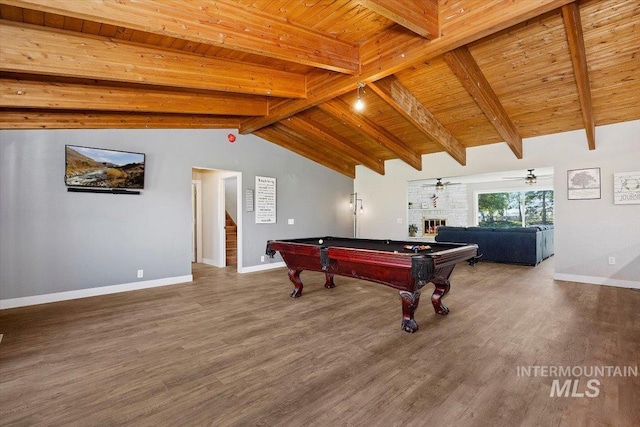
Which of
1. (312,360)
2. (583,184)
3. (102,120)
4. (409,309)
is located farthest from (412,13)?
(583,184)

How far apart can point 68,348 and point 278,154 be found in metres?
5.01

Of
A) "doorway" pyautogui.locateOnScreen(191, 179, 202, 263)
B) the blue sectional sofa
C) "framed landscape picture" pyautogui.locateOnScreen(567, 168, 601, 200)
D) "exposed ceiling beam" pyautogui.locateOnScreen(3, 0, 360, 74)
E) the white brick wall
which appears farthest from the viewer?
the white brick wall

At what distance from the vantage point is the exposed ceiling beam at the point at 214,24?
2.20 metres

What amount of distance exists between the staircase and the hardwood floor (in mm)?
2992

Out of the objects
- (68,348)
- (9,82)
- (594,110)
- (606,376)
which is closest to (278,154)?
(9,82)

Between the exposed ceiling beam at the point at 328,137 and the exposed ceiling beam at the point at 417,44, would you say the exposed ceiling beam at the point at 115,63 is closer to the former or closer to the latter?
the exposed ceiling beam at the point at 417,44

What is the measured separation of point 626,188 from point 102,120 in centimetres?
811

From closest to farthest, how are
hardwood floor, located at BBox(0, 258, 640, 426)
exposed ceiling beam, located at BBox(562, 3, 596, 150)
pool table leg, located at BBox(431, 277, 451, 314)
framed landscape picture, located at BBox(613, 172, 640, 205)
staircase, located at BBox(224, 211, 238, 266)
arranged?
hardwood floor, located at BBox(0, 258, 640, 426) < exposed ceiling beam, located at BBox(562, 3, 596, 150) < pool table leg, located at BBox(431, 277, 451, 314) < framed landscape picture, located at BBox(613, 172, 640, 205) < staircase, located at BBox(224, 211, 238, 266)

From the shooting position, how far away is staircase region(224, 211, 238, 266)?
719cm

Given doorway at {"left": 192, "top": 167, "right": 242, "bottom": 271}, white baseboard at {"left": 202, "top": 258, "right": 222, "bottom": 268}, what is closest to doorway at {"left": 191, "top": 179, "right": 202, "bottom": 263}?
doorway at {"left": 192, "top": 167, "right": 242, "bottom": 271}

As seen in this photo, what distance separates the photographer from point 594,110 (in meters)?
4.57

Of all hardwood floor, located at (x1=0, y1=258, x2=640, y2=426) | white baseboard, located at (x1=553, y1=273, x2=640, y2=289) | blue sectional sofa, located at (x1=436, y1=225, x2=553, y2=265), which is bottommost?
hardwood floor, located at (x1=0, y1=258, x2=640, y2=426)

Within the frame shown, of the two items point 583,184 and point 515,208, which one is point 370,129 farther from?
point 515,208

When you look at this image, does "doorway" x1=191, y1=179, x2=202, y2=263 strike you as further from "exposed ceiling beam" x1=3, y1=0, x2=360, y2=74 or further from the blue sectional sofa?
the blue sectional sofa
